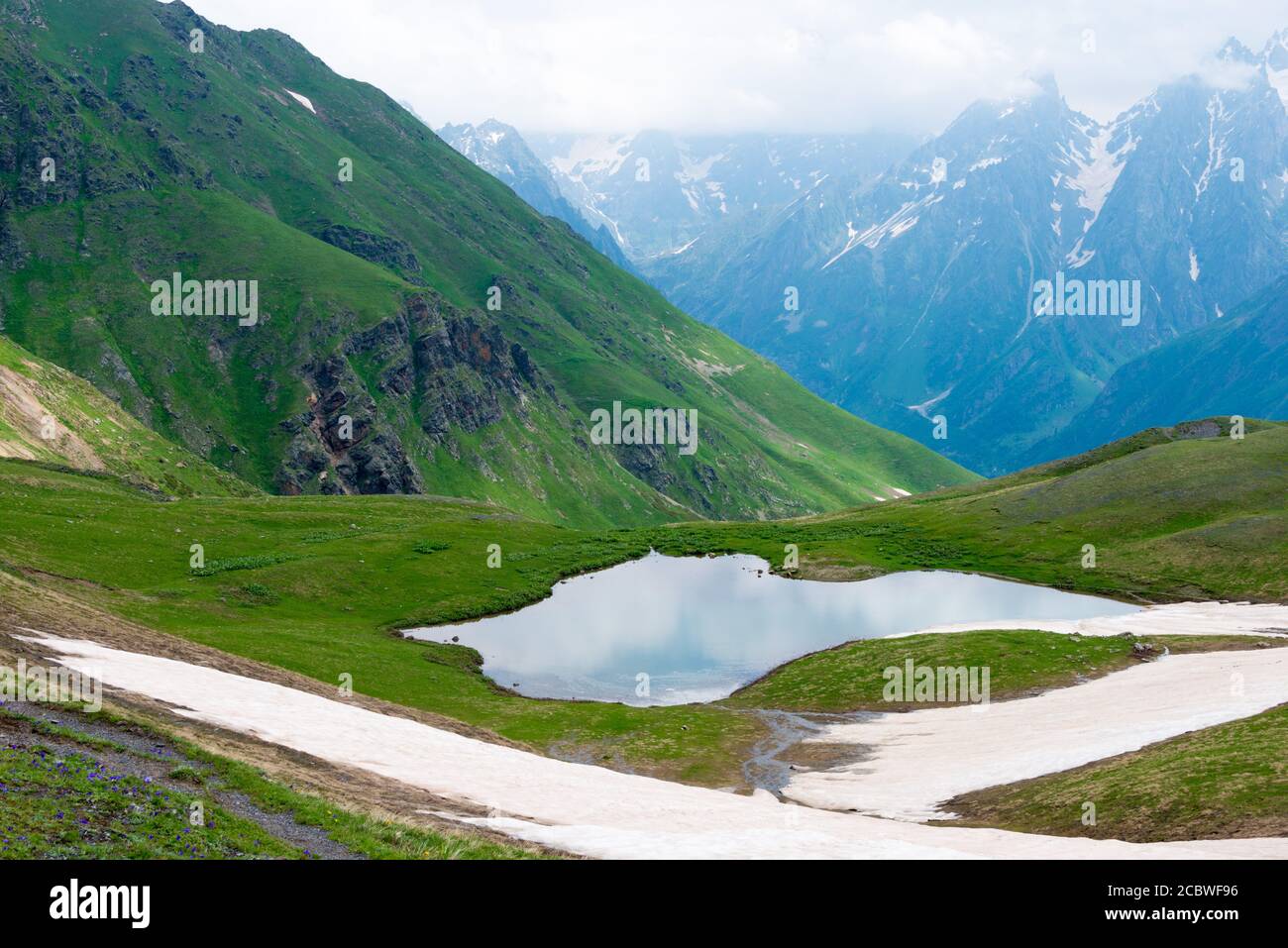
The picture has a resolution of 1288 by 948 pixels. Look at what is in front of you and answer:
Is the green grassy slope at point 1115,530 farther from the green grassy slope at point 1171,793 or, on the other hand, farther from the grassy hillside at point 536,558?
the green grassy slope at point 1171,793

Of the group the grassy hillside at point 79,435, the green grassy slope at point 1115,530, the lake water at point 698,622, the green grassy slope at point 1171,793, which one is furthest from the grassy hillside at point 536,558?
the green grassy slope at point 1171,793

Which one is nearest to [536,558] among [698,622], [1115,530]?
[698,622]

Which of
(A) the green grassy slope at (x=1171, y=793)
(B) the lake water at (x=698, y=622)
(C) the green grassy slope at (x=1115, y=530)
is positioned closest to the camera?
(A) the green grassy slope at (x=1171, y=793)

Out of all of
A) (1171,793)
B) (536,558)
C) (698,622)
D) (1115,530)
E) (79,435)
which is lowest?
(698,622)

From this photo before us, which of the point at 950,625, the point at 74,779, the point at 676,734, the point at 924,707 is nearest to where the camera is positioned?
the point at 74,779

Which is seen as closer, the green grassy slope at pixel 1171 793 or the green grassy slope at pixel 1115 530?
the green grassy slope at pixel 1171 793

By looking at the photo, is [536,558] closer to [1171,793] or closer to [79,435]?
[79,435]

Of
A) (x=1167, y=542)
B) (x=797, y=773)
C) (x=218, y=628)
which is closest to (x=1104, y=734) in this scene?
(x=797, y=773)

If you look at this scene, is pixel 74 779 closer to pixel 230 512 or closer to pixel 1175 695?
pixel 1175 695
